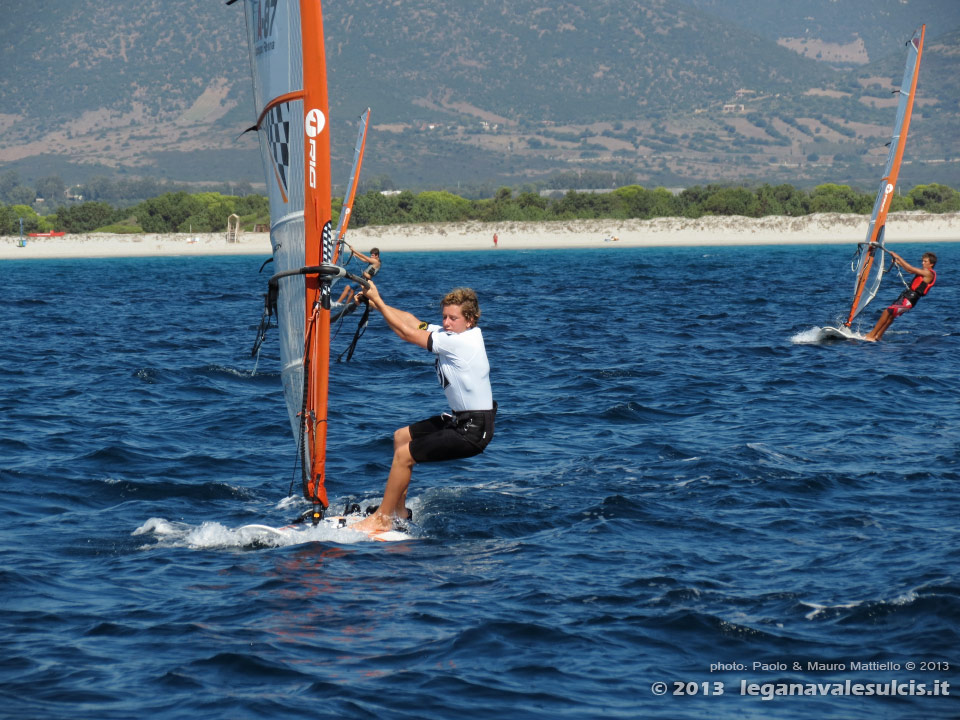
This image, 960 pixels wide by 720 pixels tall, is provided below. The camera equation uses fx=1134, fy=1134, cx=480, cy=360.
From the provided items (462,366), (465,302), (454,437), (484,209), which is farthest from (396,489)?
(484,209)

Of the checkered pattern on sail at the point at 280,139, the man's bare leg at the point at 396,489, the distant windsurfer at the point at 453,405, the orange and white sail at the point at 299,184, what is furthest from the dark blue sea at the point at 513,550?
the checkered pattern on sail at the point at 280,139

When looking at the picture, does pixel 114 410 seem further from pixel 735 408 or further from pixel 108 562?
pixel 735 408

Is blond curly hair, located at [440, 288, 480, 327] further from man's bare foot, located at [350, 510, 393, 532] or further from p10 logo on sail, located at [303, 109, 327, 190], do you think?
man's bare foot, located at [350, 510, 393, 532]

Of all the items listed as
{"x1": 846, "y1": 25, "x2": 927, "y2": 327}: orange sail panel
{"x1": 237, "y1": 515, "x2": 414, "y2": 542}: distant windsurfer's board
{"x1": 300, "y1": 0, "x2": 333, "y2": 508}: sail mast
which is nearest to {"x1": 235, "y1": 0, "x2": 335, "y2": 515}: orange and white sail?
{"x1": 300, "y1": 0, "x2": 333, "y2": 508}: sail mast

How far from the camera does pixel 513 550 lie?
30.5 feet

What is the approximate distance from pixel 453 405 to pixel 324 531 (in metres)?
1.52

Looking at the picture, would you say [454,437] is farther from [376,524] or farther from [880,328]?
[880,328]

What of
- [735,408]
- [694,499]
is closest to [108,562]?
[694,499]

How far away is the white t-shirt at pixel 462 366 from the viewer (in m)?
8.98

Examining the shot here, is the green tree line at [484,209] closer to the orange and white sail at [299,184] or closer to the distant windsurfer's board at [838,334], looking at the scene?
the distant windsurfer's board at [838,334]

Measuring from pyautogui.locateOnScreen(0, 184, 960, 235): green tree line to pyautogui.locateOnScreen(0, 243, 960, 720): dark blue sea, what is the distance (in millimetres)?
78928

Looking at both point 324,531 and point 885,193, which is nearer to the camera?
point 324,531

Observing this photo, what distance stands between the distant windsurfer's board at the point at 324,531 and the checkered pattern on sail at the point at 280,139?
274 centimetres

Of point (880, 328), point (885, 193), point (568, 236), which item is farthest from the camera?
point (568, 236)
